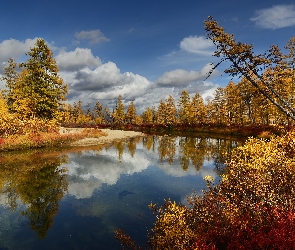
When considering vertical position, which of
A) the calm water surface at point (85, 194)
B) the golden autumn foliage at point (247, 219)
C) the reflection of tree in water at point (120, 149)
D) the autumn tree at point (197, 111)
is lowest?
the calm water surface at point (85, 194)

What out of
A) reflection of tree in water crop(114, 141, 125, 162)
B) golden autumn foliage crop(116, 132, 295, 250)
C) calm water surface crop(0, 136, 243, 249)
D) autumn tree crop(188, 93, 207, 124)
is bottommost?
calm water surface crop(0, 136, 243, 249)

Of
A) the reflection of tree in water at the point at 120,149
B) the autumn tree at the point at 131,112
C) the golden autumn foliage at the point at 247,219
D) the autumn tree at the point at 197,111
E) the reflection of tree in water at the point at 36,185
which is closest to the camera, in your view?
the golden autumn foliage at the point at 247,219

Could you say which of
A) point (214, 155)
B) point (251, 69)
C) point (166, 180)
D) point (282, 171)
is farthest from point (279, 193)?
point (214, 155)

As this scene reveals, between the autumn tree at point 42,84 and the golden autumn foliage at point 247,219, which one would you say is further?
the autumn tree at point 42,84

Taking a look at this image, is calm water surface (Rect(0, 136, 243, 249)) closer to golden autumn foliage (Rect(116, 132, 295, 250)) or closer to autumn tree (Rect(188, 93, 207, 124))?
golden autumn foliage (Rect(116, 132, 295, 250))

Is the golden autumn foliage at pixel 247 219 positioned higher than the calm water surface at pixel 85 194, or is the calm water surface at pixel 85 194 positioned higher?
the golden autumn foliage at pixel 247 219

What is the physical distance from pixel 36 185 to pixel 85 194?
12.1 ft

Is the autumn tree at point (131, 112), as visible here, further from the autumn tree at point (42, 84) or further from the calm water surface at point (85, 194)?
the calm water surface at point (85, 194)

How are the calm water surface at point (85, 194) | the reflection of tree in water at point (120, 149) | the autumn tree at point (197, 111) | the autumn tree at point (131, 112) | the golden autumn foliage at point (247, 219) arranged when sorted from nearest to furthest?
1. the golden autumn foliage at point (247, 219)
2. the calm water surface at point (85, 194)
3. the reflection of tree in water at point (120, 149)
4. the autumn tree at point (197, 111)
5. the autumn tree at point (131, 112)

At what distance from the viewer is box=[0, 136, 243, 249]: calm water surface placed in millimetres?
10148

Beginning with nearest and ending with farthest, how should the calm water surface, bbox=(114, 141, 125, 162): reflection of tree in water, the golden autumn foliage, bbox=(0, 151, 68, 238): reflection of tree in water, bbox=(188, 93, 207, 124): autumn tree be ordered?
the golden autumn foliage
the calm water surface
bbox=(0, 151, 68, 238): reflection of tree in water
bbox=(114, 141, 125, 162): reflection of tree in water
bbox=(188, 93, 207, 124): autumn tree

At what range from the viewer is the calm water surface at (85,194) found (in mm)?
10148

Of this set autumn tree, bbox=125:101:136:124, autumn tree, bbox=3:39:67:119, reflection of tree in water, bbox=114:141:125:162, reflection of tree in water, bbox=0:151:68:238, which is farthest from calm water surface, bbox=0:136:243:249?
autumn tree, bbox=125:101:136:124

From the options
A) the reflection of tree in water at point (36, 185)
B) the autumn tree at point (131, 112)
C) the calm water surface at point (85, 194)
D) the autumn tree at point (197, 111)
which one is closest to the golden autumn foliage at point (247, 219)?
the calm water surface at point (85, 194)
